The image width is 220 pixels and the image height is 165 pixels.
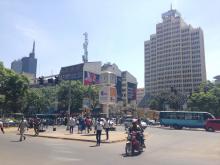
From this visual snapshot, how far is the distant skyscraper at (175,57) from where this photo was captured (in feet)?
498

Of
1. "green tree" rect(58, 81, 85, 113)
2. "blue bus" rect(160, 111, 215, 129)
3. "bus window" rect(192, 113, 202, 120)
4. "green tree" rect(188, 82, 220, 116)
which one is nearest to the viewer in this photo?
"blue bus" rect(160, 111, 215, 129)

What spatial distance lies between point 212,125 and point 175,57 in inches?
4838

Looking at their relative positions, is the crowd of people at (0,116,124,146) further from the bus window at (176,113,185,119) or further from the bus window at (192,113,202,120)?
the bus window at (192,113,202,120)

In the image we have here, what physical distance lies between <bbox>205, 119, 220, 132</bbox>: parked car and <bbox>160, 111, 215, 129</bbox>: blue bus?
9.63 ft

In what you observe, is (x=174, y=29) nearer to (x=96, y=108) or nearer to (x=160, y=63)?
(x=160, y=63)

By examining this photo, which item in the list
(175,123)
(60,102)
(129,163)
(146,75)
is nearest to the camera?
(129,163)

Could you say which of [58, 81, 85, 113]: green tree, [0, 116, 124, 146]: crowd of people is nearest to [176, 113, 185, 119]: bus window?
[0, 116, 124, 146]: crowd of people

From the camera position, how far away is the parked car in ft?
134

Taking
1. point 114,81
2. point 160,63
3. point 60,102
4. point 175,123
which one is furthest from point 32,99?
point 160,63

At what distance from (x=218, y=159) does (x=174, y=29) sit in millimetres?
152027

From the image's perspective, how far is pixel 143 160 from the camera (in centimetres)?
1300

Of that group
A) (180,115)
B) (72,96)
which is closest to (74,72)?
(72,96)

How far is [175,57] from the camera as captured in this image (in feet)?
527

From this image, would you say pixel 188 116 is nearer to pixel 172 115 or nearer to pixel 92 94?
pixel 172 115
